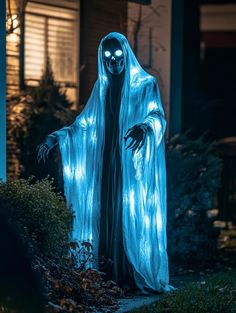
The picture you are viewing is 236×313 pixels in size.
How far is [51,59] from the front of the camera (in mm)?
14500

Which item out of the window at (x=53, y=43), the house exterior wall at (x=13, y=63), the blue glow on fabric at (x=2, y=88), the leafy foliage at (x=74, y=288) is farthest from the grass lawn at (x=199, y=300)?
the window at (x=53, y=43)

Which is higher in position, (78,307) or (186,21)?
(186,21)

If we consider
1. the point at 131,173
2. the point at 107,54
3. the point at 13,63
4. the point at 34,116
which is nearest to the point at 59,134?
the point at 131,173

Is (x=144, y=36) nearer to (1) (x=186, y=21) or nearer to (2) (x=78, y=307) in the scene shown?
(1) (x=186, y=21)

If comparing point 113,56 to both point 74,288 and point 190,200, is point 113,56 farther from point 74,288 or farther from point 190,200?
point 190,200

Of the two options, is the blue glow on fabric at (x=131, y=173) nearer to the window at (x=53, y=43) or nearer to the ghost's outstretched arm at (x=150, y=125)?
the ghost's outstretched arm at (x=150, y=125)

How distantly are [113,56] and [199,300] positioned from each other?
2508 millimetres

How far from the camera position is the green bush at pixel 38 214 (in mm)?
7648

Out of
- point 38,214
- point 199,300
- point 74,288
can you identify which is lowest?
point 199,300

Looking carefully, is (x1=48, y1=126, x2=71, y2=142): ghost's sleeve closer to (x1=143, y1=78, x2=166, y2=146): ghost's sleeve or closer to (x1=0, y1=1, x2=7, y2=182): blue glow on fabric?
(x1=0, y1=1, x2=7, y2=182): blue glow on fabric

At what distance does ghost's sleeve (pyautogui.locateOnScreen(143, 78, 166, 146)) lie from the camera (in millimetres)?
8492

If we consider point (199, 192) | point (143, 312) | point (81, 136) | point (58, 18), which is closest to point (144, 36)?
point (58, 18)

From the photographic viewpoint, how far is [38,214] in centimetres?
775

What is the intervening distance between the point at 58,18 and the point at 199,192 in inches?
180
